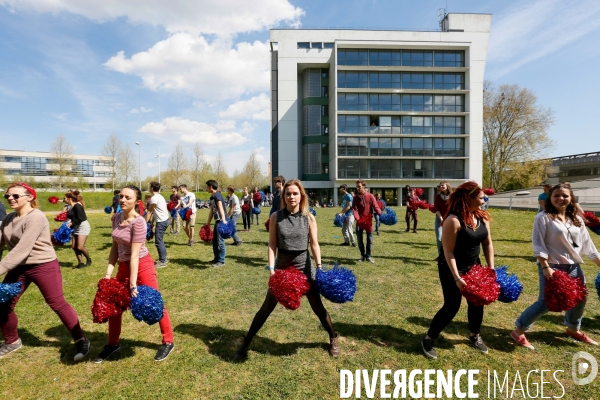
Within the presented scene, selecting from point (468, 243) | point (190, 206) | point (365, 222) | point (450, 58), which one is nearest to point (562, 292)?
point (468, 243)

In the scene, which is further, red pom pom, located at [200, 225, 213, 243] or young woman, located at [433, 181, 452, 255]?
red pom pom, located at [200, 225, 213, 243]

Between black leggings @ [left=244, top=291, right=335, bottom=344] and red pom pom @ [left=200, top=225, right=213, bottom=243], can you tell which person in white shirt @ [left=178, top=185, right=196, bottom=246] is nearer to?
red pom pom @ [left=200, top=225, right=213, bottom=243]

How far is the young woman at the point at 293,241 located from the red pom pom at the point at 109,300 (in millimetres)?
1366

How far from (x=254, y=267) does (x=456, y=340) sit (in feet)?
15.9

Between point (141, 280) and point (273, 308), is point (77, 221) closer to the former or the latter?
point (141, 280)

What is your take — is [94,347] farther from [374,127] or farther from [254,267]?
[374,127]

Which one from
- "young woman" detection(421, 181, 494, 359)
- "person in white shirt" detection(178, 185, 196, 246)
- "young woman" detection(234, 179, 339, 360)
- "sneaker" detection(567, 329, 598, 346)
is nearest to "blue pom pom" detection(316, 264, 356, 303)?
"young woman" detection(234, 179, 339, 360)

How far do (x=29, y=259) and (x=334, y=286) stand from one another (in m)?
3.28

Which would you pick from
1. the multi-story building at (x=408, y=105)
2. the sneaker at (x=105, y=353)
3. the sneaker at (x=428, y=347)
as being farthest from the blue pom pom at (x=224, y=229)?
the multi-story building at (x=408, y=105)

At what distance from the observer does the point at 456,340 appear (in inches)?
152

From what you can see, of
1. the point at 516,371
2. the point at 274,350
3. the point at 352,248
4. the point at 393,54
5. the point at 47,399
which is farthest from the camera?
→ the point at 393,54

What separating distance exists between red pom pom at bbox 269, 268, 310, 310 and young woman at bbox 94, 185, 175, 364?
4.76 feet

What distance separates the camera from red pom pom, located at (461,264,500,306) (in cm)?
310

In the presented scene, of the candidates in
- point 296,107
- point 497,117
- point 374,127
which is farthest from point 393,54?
point 497,117
